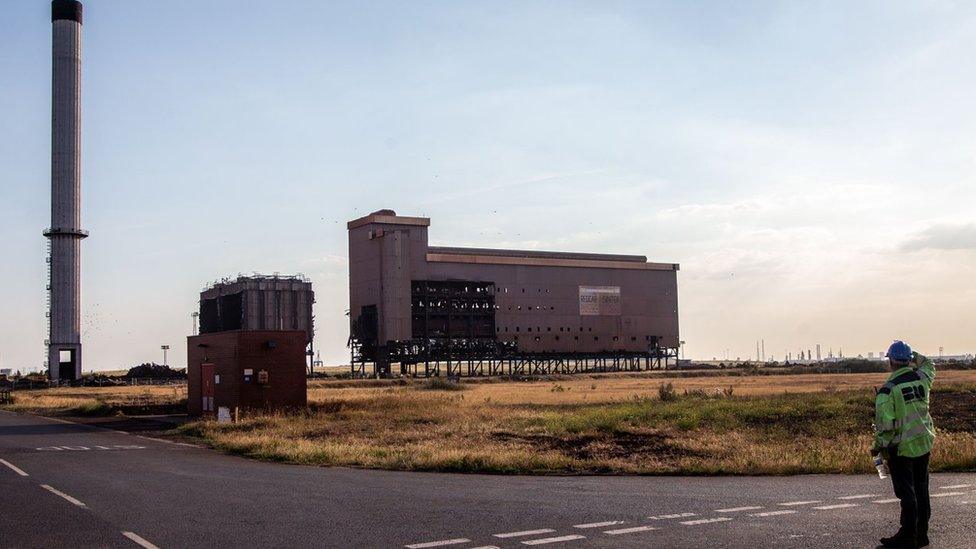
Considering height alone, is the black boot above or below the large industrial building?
below

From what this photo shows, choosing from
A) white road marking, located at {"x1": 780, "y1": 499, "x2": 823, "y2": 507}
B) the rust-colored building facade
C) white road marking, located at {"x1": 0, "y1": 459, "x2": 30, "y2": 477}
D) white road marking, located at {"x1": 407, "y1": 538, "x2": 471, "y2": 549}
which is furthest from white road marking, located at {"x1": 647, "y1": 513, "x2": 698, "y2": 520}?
the rust-colored building facade

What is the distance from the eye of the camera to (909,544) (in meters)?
10.1

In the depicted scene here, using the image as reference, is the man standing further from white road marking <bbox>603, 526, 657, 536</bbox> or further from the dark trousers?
white road marking <bbox>603, 526, 657, 536</bbox>

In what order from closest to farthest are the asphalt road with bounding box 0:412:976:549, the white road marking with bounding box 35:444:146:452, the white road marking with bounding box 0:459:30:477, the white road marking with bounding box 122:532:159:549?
the white road marking with bounding box 122:532:159:549, the asphalt road with bounding box 0:412:976:549, the white road marking with bounding box 0:459:30:477, the white road marking with bounding box 35:444:146:452

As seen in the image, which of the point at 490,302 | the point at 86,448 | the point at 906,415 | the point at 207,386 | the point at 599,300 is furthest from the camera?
the point at 599,300

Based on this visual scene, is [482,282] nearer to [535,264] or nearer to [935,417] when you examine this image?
[535,264]

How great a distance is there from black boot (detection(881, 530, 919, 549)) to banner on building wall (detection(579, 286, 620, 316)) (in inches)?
3721

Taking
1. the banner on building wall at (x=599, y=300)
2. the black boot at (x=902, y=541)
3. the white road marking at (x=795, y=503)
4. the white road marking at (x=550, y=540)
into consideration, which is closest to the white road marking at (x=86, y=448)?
the white road marking at (x=550, y=540)

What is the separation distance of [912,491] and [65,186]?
325ft

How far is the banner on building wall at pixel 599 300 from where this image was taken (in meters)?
105

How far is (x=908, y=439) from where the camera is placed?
10.2m

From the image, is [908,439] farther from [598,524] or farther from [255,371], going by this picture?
[255,371]

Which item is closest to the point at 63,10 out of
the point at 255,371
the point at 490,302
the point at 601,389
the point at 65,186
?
the point at 65,186

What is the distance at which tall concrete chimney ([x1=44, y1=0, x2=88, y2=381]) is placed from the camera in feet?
313
